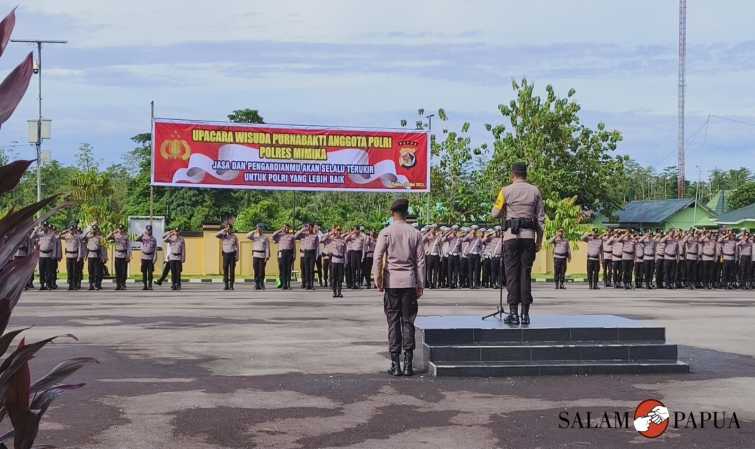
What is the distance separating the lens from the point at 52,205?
2.28 m

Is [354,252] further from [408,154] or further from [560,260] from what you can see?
[560,260]

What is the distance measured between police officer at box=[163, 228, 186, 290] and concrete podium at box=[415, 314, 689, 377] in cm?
1682

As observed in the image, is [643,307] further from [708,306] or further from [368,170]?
[368,170]

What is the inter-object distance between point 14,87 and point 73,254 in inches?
1020

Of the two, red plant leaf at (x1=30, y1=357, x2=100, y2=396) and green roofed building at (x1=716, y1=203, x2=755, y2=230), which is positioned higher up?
green roofed building at (x1=716, y1=203, x2=755, y2=230)

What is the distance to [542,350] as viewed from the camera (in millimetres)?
10258

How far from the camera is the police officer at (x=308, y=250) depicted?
90.6 feet

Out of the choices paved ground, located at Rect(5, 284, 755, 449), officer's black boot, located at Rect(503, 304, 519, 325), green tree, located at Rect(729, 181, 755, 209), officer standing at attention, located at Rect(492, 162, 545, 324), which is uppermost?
A: green tree, located at Rect(729, 181, 755, 209)

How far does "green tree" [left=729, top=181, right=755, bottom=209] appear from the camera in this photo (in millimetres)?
81625

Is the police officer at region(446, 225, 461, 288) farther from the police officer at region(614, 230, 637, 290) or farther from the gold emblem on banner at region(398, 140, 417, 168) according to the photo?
the police officer at region(614, 230, 637, 290)

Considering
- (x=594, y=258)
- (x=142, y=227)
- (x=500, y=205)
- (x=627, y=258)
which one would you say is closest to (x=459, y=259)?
(x=594, y=258)

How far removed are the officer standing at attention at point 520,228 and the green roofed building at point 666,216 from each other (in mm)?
63493

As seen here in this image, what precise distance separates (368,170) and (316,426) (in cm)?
2452

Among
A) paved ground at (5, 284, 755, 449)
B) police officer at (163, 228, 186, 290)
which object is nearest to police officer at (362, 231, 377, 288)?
police officer at (163, 228, 186, 290)
